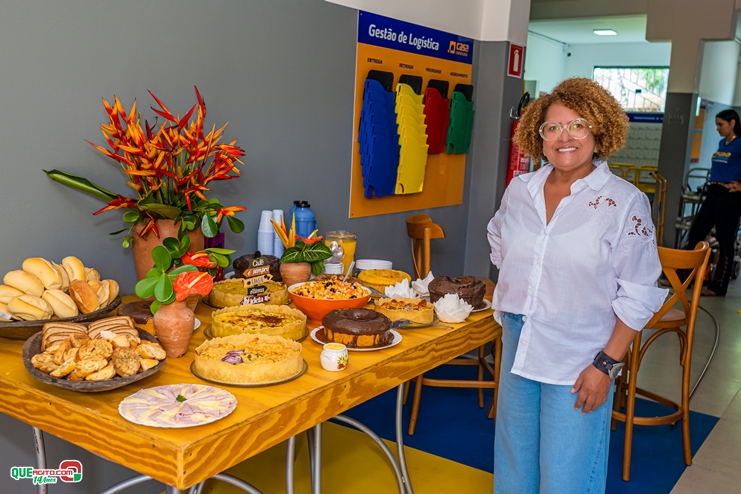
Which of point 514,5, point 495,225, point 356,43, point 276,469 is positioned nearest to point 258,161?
point 356,43

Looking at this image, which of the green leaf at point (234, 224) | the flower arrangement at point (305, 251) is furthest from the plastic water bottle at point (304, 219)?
the green leaf at point (234, 224)

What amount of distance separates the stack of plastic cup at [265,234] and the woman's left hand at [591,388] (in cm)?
148

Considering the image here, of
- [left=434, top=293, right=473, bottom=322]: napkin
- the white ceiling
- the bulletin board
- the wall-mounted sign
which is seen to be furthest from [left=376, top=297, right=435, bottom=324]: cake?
the white ceiling

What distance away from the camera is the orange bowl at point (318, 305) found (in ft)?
7.71

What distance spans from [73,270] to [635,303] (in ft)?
5.65

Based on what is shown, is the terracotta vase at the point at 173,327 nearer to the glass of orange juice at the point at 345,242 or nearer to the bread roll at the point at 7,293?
the bread roll at the point at 7,293

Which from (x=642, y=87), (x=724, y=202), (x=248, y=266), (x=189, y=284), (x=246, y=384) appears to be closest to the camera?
(x=246, y=384)

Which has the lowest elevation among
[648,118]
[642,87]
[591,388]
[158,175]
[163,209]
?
[591,388]

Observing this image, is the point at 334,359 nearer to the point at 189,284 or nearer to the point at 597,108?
the point at 189,284

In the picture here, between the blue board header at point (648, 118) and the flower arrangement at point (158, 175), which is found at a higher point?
the blue board header at point (648, 118)

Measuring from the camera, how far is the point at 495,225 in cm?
253

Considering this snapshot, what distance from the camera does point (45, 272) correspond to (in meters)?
2.10

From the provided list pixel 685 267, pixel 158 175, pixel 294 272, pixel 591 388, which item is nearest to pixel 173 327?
pixel 158 175

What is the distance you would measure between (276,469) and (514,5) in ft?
11.1
